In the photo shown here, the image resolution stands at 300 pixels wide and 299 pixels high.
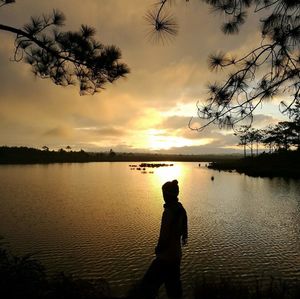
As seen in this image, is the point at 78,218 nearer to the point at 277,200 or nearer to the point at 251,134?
the point at 277,200

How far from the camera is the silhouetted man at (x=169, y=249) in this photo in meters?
5.25

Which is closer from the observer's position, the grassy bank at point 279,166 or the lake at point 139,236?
the lake at point 139,236

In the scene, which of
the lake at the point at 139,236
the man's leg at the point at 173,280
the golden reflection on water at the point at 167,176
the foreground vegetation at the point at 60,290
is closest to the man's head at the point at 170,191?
the man's leg at the point at 173,280

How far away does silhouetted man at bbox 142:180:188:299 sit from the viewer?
5250 millimetres

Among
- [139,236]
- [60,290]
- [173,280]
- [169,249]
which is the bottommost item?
[139,236]

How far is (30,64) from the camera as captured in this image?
306 inches

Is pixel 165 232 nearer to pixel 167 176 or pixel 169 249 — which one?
pixel 169 249

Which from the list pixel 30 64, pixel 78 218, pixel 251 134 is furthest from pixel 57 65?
pixel 251 134

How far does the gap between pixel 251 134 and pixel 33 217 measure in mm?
81217

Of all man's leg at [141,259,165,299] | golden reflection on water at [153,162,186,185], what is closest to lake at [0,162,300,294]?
man's leg at [141,259,165,299]

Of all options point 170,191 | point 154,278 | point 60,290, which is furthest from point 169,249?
point 60,290

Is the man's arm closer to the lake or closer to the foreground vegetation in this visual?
the foreground vegetation

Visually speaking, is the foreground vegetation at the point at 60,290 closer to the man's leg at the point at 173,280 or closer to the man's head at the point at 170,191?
the man's leg at the point at 173,280

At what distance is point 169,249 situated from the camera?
527 cm
